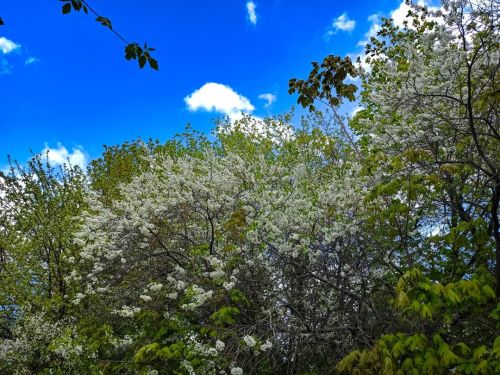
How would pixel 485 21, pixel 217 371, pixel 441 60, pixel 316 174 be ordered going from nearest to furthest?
pixel 485 21
pixel 217 371
pixel 441 60
pixel 316 174

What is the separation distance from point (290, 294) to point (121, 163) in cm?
1233

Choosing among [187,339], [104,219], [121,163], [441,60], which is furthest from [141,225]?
[121,163]

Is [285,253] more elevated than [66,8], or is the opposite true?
[66,8]

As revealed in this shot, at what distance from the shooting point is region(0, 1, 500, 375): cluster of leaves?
5.62 meters

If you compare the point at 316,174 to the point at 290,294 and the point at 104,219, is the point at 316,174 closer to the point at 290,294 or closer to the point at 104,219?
the point at 290,294

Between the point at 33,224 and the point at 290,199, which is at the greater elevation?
the point at 33,224

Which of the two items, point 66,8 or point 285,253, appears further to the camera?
point 285,253

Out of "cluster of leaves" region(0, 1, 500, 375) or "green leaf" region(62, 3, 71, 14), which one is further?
"cluster of leaves" region(0, 1, 500, 375)

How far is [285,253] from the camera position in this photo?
7023 millimetres

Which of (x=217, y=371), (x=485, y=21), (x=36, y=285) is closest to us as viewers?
(x=485, y=21)

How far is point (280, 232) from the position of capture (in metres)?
6.84

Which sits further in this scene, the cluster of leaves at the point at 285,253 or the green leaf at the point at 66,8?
the cluster of leaves at the point at 285,253

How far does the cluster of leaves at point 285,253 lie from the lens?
221 inches

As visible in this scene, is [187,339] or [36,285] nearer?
[187,339]
